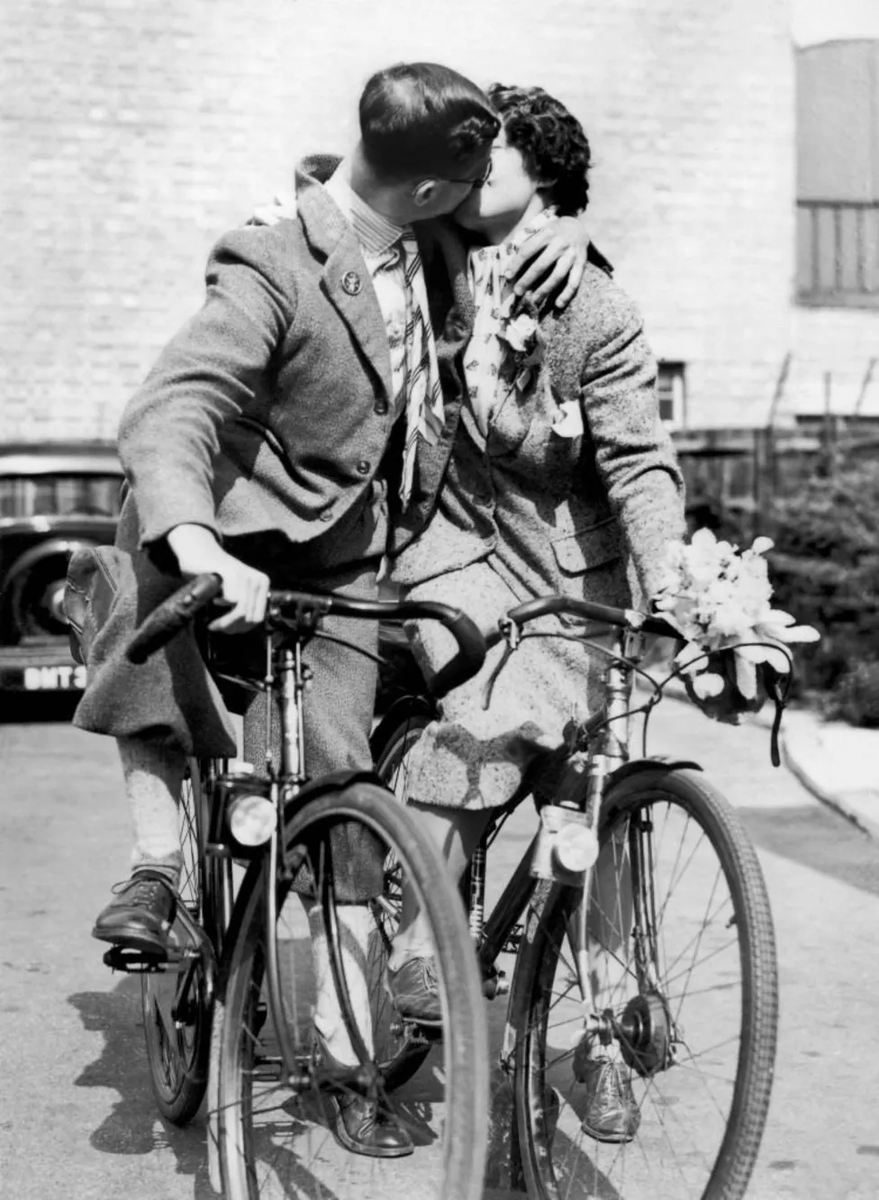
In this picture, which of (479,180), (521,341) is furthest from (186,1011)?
(479,180)

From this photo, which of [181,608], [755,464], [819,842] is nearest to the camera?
[181,608]

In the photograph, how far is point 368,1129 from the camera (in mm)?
3053

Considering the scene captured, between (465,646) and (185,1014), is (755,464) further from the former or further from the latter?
(465,646)

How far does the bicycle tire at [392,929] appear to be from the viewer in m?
3.33

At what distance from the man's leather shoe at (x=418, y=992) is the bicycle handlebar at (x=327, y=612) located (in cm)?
57

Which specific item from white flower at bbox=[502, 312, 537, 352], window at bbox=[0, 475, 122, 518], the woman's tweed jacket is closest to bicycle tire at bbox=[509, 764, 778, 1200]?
the woman's tweed jacket

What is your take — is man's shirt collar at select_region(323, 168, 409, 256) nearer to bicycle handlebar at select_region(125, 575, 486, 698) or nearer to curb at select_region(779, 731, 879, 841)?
bicycle handlebar at select_region(125, 575, 486, 698)

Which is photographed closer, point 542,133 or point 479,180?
point 479,180

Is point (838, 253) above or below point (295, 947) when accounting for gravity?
above

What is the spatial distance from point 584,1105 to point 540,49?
16.6 meters

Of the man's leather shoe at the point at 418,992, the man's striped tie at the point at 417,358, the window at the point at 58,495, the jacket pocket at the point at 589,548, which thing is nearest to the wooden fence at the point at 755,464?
the window at the point at 58,495

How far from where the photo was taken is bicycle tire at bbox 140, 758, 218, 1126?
3570 millimetres

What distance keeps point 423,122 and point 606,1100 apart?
1.66 m

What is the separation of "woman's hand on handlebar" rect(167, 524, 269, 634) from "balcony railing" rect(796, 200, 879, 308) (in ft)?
56.1
